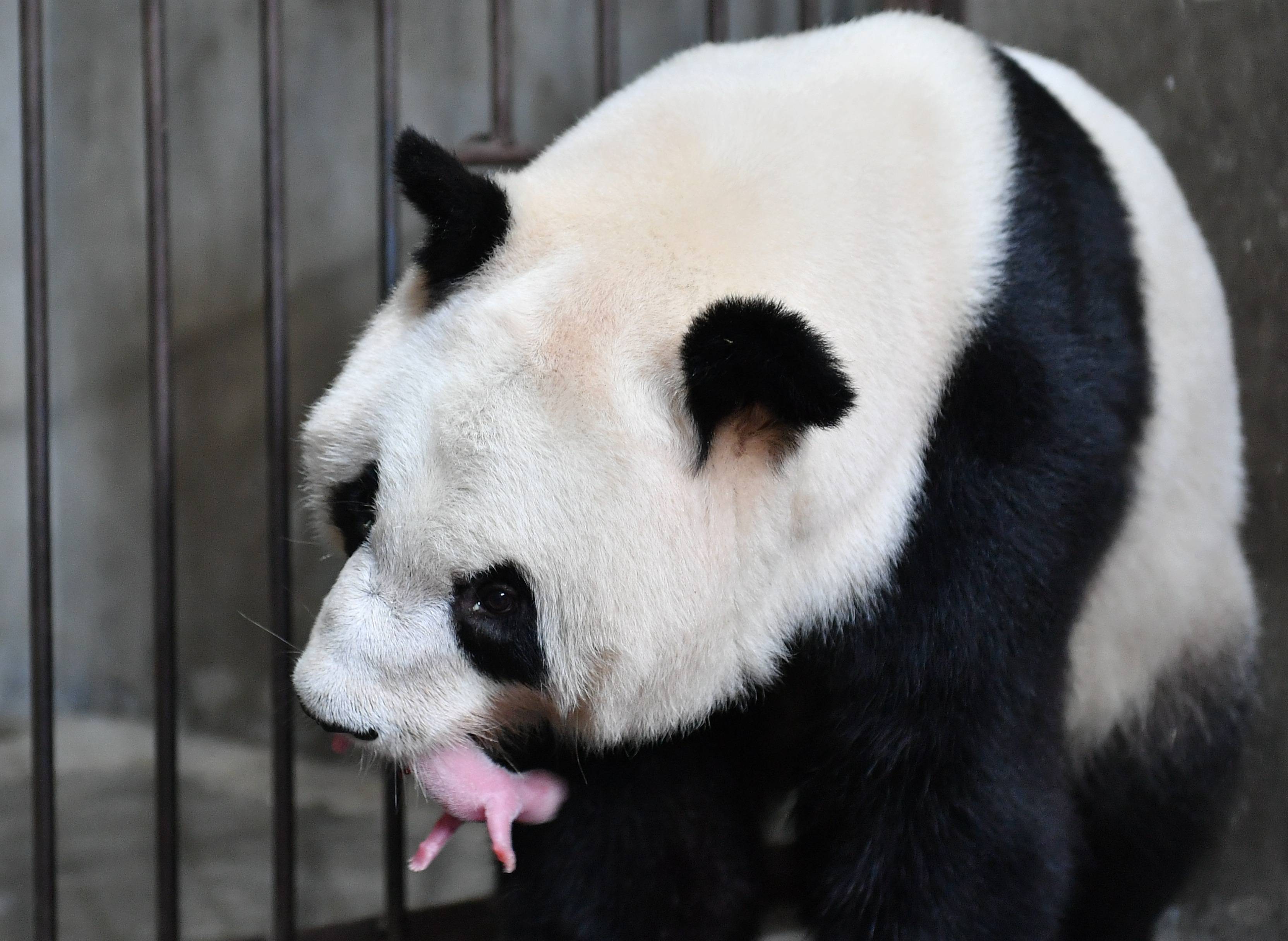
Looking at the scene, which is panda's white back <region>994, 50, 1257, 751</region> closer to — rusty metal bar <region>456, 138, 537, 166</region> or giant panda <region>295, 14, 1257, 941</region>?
giant panda <region>295, 14, 1257, 941</region>

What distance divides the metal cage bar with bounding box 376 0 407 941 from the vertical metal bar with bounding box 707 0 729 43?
0.50m

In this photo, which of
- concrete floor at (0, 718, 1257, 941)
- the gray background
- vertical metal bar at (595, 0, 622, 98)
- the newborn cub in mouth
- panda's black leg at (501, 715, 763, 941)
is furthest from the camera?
the gray background

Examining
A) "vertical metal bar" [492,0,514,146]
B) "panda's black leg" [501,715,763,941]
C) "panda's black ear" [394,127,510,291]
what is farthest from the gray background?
"panda's black ear" [394,127,510,291]

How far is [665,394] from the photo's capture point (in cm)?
122

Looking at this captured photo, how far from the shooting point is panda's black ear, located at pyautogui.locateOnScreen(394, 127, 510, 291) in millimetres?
1285

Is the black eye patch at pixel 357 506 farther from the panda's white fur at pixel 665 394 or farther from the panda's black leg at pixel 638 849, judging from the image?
the panda's black leg at pixel 638 849

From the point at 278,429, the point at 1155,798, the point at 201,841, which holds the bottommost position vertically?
the point at 201,841

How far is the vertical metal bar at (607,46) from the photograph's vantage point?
2.05 metres

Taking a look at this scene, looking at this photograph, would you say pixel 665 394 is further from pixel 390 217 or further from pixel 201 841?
pixel 201 841

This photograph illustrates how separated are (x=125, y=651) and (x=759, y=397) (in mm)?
2876

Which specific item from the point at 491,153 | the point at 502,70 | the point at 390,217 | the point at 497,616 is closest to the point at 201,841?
the point at 390,217

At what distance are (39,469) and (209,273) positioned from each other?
5.10ft

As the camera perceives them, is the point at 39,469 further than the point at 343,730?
Yes

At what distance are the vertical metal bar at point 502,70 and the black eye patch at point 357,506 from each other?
2.75ft
